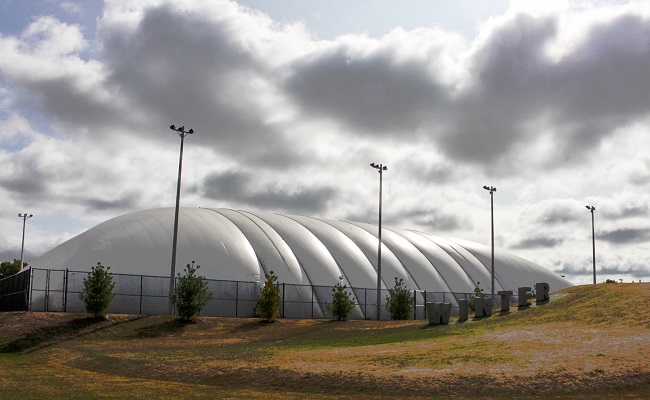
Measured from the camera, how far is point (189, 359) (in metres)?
26.6

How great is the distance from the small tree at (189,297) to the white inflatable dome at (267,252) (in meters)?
4.46

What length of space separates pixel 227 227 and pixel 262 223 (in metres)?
5.33

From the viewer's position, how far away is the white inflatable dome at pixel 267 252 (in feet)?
165

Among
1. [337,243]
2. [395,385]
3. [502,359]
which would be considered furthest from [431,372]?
[337,243]

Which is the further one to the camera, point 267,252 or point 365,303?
point 365,303

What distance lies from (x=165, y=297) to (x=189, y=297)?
428cm

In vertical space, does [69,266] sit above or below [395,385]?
above

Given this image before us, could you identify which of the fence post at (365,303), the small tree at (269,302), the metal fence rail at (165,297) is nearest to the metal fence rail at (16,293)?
the metal fence rail at (165,297)

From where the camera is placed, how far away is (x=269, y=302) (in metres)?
47.3

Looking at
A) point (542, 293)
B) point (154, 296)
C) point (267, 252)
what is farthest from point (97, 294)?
point (542, 293)

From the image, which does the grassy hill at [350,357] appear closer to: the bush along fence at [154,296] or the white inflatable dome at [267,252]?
the bush along fence at [154,296]

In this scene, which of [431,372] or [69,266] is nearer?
[431,372]

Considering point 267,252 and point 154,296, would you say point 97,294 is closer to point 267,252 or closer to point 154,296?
point 154,296

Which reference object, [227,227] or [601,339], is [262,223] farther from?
[601,339]
